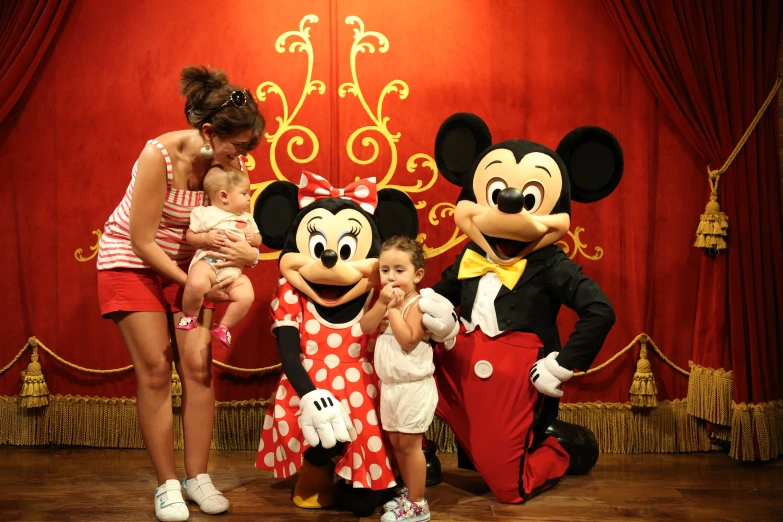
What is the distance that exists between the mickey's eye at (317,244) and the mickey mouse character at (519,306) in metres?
0.48

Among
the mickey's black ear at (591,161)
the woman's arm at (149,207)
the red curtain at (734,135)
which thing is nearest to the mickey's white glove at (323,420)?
the woman's arm at (149,207)

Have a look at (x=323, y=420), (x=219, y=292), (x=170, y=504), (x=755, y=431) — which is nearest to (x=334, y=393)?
(x=323, y=420)

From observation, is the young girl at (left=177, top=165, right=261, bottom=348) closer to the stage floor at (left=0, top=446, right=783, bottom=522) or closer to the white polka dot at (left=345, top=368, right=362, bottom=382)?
the white polka dot at (left=345, top=368, right=362, bottom=382)

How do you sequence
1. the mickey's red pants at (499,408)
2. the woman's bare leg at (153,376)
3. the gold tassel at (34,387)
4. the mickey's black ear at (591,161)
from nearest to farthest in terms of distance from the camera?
the woman's bare leg at (153,376) → the mickey's red pants at (499,408) → the mickey's black ear at (591,161) → the gold tassel at (34,387)

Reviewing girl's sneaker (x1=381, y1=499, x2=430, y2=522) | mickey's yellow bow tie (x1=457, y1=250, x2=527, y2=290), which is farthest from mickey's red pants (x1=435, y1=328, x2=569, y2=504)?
girl's sneaker (x1=381, y1=499, x2=430, y2=522)

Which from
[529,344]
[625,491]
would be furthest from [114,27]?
[625,491]

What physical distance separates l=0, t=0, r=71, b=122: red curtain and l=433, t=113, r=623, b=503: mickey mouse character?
1881 millimetres

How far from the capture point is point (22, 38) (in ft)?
11.1

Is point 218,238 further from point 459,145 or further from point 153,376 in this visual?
point 459,145

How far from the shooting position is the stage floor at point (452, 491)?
8.68ft

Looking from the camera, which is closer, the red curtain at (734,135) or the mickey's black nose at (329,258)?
the mickey's black nose at (329,258)

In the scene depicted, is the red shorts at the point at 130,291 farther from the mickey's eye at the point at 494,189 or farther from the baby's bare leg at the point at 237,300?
the mickey's eye at the point at 494,189

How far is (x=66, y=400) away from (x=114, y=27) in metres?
1.57

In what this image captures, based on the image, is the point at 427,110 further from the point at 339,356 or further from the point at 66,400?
the point at 66,400
